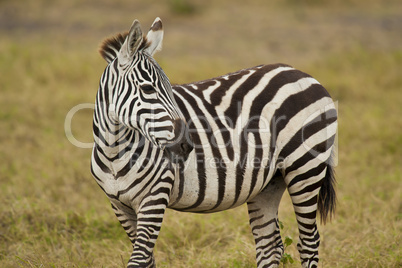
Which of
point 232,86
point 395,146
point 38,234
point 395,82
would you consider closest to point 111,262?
point 38,234


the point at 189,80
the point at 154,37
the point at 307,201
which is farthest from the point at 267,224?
the point at 189,80

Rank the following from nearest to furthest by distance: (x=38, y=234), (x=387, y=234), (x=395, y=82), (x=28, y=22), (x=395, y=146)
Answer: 1. (x=387, y=234)
2. (x=38, y=234)
3. (x=395, y=146)
4. (x=395, y=82)
5. (x=28, y=22)

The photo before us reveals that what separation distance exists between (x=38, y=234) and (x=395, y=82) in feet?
26.8

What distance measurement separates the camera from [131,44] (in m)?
3.24

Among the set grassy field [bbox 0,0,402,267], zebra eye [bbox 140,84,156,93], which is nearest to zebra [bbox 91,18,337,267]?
zebra eye [bbox 140,84,156,93]

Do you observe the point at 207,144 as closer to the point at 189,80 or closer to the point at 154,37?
the point at 154,37

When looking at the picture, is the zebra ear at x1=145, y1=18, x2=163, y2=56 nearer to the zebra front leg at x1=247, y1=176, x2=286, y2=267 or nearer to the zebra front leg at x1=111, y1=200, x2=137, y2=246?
the zebra front leg at x1=111, y1=200, x2=137, y2=246

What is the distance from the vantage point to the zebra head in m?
3.12

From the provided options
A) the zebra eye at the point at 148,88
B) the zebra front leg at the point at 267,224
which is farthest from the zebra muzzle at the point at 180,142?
the zebra front leg at the point at 267,224

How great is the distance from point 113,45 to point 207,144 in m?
1.01

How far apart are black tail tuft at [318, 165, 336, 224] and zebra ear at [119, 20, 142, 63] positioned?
202cm

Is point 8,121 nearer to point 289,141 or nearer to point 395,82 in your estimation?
point 289,141

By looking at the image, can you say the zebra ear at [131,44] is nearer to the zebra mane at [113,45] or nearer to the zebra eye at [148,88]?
the zebra mane at [113,45]

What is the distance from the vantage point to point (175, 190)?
11.5 ft
